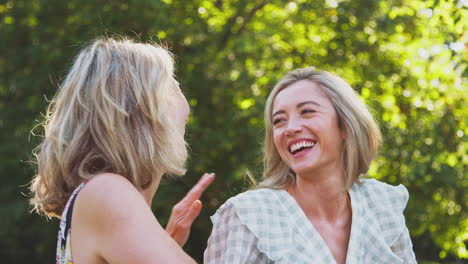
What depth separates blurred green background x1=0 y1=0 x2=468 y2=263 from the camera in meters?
5.67

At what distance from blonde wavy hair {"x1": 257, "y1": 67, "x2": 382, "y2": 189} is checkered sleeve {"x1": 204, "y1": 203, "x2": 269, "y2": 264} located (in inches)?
13.4

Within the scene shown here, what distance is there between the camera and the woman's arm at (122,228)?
150 cm

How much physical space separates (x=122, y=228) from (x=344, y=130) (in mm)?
1466

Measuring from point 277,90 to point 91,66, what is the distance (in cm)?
121

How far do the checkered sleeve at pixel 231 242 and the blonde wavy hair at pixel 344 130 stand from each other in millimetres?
341

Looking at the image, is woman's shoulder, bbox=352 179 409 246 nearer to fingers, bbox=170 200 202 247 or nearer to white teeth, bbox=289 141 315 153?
white teeth, bbox=289 141 315 153

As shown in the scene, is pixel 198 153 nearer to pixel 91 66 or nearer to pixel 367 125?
pixel 367 125

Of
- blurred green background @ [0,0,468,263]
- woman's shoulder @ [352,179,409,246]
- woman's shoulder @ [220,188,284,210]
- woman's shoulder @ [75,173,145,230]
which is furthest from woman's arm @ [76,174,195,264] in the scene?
blurred green background @ [0,0,468,263]

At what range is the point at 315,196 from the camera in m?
2.71

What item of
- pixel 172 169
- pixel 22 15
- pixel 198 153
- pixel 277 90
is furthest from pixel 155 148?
pixel 22 15

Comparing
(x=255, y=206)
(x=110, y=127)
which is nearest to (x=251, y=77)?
(x=255, y=206)

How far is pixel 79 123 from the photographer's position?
1706 mm

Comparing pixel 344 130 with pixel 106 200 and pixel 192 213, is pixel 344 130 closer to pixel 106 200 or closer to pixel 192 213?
pixel 192 213

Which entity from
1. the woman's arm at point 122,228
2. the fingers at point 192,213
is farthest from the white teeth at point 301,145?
the woman's arm at point 122,228
